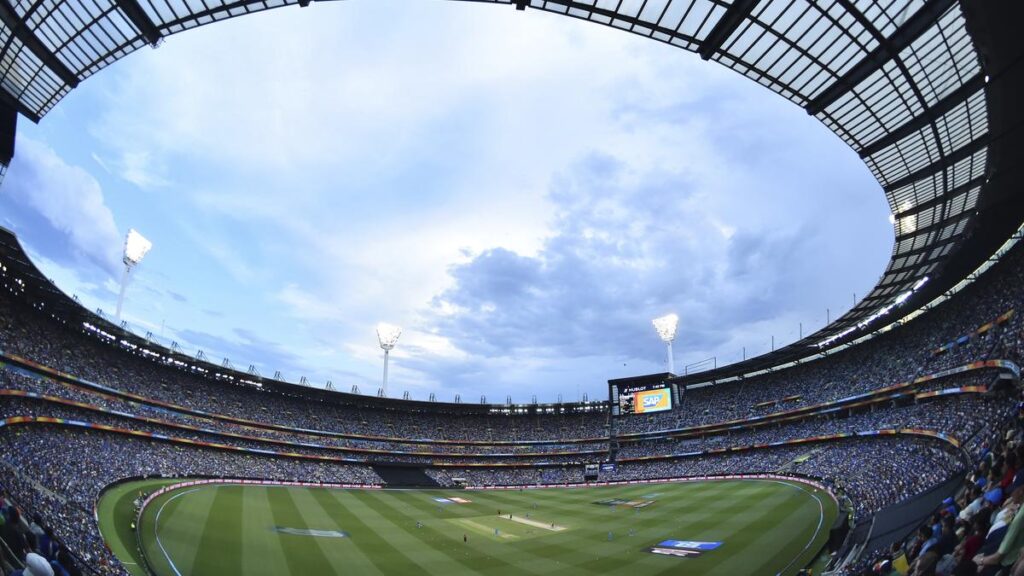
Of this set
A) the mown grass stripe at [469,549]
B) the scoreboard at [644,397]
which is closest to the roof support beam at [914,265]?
the mown grass stripe at [469,549]

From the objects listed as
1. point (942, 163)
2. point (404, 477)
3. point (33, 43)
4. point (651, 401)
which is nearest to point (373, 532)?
point (33, 43)

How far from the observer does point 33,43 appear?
1978 cm

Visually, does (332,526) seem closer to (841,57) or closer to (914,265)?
(841,57)

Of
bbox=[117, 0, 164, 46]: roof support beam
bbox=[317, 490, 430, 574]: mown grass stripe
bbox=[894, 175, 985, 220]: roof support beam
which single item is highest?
bbox=[117, 0, 164, 46]: roof support beam

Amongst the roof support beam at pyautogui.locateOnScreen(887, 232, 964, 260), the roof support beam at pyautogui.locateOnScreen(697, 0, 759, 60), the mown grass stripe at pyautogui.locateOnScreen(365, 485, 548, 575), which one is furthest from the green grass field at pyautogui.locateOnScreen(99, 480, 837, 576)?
the roof support beam at pyautogui.locateOnScreen(697, 0, 759, 60)

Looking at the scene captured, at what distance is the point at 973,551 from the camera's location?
7.89m

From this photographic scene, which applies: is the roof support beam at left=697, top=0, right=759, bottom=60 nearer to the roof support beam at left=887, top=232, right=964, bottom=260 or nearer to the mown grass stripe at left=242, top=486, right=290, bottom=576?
the roof support beam at left=887, top=232, right=964, bottom=260

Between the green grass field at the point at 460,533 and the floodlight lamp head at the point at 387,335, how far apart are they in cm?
4706

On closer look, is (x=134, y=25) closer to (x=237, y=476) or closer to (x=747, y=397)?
(x=237, y=476)

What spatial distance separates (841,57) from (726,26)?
5518 millimetres

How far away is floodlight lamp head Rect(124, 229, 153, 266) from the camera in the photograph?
66.8 metres

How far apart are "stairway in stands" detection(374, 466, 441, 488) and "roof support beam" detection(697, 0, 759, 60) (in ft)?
224

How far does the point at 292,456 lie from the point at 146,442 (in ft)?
62.0

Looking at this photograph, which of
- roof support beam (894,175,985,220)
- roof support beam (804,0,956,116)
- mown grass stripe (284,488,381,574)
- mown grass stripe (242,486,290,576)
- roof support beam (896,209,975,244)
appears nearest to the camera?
roof support beam (804,0,956,116)
